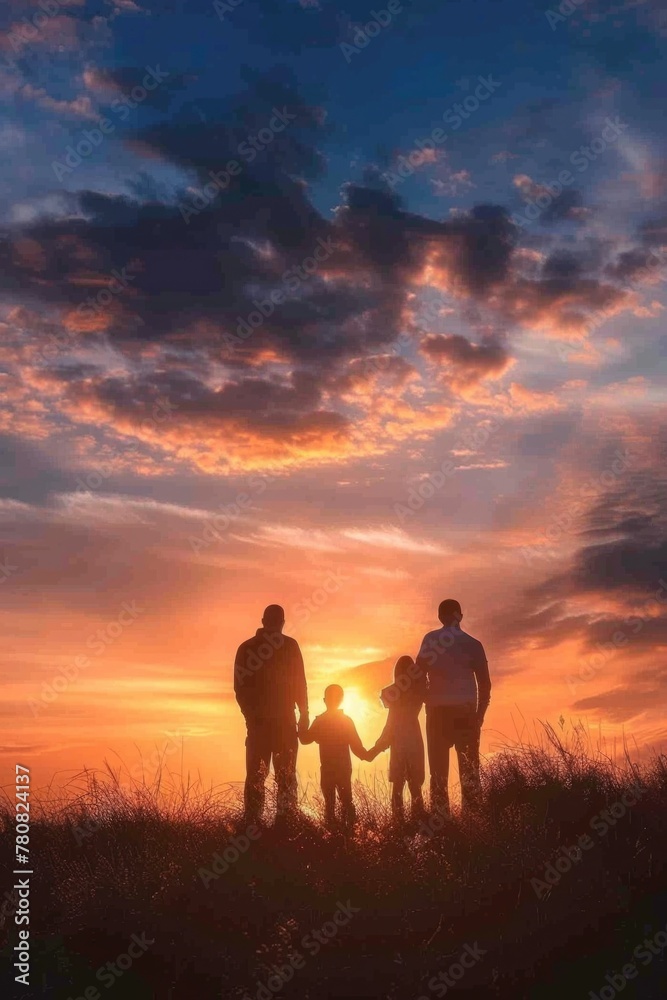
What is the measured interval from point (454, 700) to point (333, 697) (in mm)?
1608

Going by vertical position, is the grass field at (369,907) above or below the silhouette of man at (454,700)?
below

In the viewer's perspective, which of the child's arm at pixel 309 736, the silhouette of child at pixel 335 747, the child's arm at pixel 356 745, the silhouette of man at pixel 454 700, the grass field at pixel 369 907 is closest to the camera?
the grass field at pixel 369 907

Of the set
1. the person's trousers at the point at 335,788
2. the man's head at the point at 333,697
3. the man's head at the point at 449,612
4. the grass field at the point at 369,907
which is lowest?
the grass field at the point at 369,907

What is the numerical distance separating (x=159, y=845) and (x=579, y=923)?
4.31 meters

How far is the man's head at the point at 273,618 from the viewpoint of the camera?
1143 centimetres

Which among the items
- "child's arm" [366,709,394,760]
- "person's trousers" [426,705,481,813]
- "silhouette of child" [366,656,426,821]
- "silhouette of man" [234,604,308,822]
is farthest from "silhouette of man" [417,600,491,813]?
"silhouette of man" [234,604,308,822]

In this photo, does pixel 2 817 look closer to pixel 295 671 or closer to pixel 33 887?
pixel 33 887

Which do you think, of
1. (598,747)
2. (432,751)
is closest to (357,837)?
(432,751)

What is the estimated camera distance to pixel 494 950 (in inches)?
302

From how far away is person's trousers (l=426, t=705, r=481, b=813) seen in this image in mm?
10938

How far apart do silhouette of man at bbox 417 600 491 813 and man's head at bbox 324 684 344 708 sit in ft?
4.02

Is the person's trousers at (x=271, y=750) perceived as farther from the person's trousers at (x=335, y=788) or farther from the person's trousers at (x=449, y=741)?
the person's trousers at (x=449, y=741)

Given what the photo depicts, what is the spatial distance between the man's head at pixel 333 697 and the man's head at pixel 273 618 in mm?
1007

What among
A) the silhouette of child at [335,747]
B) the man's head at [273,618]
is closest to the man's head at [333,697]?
the silhouette of child at [335,747]
